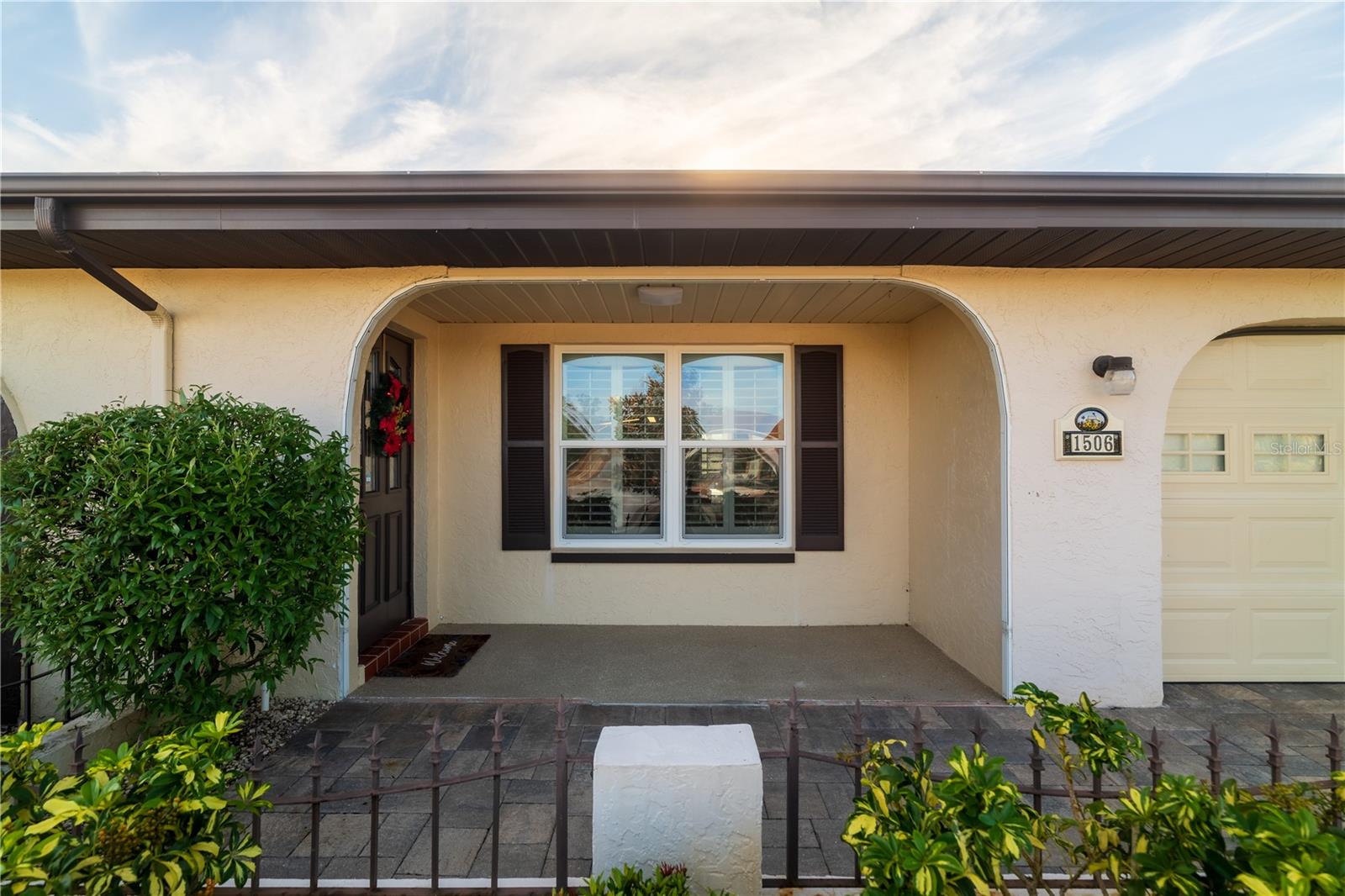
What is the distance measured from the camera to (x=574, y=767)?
2727 millimetres

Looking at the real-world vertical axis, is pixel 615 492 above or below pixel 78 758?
above

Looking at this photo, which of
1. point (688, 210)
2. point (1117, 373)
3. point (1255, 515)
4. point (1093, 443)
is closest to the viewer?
point (688, 210)

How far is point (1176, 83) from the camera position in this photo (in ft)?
13.4

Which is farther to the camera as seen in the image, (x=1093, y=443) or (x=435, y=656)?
(x=435, y=656)

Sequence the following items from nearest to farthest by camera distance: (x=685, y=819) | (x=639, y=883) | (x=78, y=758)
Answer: (x=639, y=883) < (x=685, y=819) < (x=78, y=758)

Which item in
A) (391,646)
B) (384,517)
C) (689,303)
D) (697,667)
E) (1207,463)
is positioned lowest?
(697,667)

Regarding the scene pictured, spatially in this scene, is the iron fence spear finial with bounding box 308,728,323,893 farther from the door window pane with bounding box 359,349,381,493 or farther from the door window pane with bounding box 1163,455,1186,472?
the door window pane with bounding box 1163,455,1186,472

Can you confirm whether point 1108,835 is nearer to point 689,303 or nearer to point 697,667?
point 697,667

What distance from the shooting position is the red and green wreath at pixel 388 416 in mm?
4238

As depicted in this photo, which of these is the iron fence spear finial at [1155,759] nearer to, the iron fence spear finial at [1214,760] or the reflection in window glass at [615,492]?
the iron fence spear finial at [1214,760]

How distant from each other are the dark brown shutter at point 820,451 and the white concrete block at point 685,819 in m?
3.63

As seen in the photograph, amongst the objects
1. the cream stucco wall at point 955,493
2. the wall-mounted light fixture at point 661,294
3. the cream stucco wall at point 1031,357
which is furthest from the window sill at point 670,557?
the wall-mounted light fixture at point 661,294

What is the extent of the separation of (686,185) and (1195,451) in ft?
12.3

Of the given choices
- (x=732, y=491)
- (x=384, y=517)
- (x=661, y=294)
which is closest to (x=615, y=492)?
(x=732, y=491)
